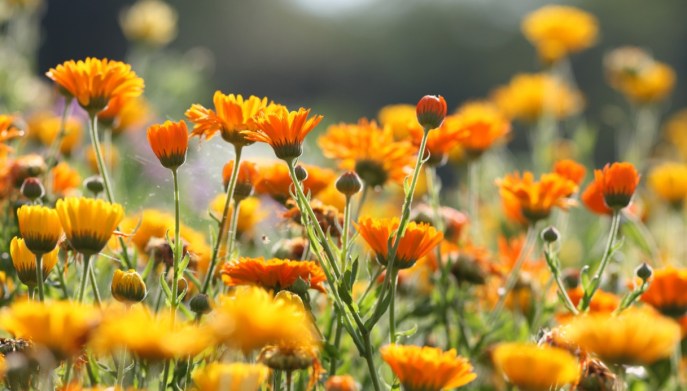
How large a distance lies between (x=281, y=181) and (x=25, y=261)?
1.79 ft

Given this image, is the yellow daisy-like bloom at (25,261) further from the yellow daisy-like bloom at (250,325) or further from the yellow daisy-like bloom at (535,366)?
the yellow daisy-like bloom at (535,366)

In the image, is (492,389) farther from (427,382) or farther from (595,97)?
(595,97)

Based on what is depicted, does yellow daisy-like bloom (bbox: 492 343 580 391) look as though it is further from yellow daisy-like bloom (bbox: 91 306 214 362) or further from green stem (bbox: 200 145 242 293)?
green stem (bbox: 200 145 242 293)

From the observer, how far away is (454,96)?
15.8 m

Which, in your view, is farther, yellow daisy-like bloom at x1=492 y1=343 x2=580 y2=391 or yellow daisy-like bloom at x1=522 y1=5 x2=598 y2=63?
yellow daisy-like bloom at x1=522 y1=5 x2=598 y2=63

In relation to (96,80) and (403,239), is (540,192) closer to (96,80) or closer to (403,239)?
(403,239)

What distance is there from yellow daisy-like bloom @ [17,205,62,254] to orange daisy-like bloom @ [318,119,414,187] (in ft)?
2.07

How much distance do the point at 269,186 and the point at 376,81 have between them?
15.8m

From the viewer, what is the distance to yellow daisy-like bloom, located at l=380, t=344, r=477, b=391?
1141 millimetres

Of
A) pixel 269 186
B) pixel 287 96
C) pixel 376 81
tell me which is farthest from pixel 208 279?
pixel 376 81

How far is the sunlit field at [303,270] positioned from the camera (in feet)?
3.44

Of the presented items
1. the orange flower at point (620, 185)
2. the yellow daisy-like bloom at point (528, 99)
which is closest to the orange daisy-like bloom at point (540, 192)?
the orange flower at point (620, 185)

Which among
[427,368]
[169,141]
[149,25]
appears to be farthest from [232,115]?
[149,25]

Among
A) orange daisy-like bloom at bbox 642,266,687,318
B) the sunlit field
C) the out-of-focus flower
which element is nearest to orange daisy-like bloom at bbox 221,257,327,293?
the sunlit field
